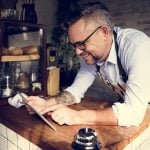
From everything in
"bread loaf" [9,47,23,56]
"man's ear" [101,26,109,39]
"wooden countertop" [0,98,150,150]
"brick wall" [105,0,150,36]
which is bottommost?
"wooden countertop" [0,98,150,150]

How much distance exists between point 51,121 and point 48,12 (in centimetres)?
271

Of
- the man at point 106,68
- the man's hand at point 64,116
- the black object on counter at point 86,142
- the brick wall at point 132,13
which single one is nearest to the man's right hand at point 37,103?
the man at point 106,68

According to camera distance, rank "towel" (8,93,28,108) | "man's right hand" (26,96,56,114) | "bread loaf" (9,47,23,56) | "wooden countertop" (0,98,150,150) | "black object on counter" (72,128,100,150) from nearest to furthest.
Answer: "black object on counter" (72,128,100,150)
"wooden countertop" (0,98,150,150)
"man's right hand" (26,96,56,114)
"towel" (8,93,28,108)
"bread loaf" (9,47,23,56)

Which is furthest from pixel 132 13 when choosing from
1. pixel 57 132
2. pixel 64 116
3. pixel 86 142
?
pixel 86 142

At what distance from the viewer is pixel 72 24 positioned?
1601mm

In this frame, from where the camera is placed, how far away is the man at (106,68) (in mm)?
1389

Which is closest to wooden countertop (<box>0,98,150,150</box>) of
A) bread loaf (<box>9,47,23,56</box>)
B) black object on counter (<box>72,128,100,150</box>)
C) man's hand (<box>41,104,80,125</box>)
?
man's hand (<box>41,104,80,125</box>)

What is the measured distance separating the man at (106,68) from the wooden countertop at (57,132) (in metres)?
0.05

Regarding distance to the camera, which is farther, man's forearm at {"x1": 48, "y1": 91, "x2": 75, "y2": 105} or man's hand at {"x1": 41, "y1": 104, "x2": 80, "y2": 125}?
man's forearm at {"x1": 48, "y1": 91, "x2": 75, "y2": 105}

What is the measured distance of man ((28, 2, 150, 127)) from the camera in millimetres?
1389

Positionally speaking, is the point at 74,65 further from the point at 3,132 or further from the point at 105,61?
the point at 3,132

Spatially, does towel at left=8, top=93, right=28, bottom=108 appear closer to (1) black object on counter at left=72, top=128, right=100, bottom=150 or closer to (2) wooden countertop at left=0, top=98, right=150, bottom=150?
(2) wooden countertop at left=0, top=98, right=150, bottom=150

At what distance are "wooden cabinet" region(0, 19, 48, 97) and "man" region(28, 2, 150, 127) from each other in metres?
0.39

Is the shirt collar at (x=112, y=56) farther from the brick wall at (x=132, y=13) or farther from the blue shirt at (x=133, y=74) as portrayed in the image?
the brick wall at (x=132, y=13)
